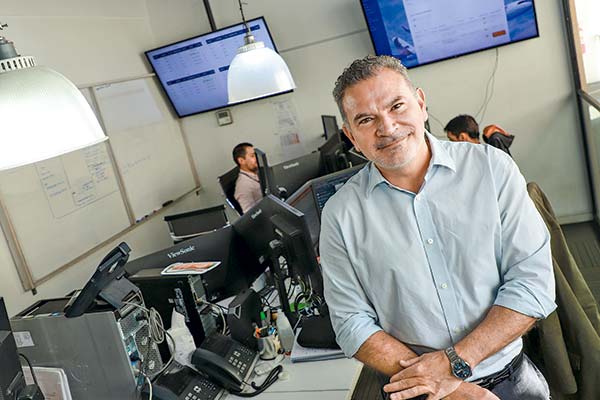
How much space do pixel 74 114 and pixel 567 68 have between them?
168 inches

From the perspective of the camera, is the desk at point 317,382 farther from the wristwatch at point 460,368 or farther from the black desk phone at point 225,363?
the wristwatch at point 460,368

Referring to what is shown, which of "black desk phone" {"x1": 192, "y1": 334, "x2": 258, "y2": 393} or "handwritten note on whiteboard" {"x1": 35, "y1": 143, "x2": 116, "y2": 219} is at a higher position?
"handwritten note on whiteboard" {"x1": 35, "y1": 143, "x2": 116, "y2": 219}

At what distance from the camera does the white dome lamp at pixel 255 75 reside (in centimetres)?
289

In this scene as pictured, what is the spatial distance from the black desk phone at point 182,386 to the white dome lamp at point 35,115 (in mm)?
863

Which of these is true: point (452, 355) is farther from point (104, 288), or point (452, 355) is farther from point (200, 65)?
point (200, 65)

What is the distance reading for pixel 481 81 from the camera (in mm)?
4484

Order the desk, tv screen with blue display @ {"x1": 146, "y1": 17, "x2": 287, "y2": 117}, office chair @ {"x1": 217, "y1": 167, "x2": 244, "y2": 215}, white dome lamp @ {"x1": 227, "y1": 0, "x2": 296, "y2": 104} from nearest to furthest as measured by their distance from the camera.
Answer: the desk → white dome lamp @ {"x1": 227, "y1": 0, "x2": 296, "y2": 104} → office chair @ {"x1": 217, "y1": 167, "x2": 244, "y2": 215} → tv screen with blue display @ {"x1": 146, "y1": 17, "x2": 287, "y2": 117}

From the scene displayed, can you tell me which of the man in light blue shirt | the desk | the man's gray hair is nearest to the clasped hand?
the man in light blue shirt

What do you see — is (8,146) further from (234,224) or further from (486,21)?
(486,21)

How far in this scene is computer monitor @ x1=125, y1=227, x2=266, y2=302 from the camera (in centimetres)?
224

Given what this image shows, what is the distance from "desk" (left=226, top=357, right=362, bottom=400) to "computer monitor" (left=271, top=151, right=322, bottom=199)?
136cm

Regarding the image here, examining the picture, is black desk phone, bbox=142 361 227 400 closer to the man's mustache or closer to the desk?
the desk

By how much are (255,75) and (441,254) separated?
1.86 metres

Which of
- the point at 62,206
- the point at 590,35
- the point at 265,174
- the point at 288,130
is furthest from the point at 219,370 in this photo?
the point at 590,35
